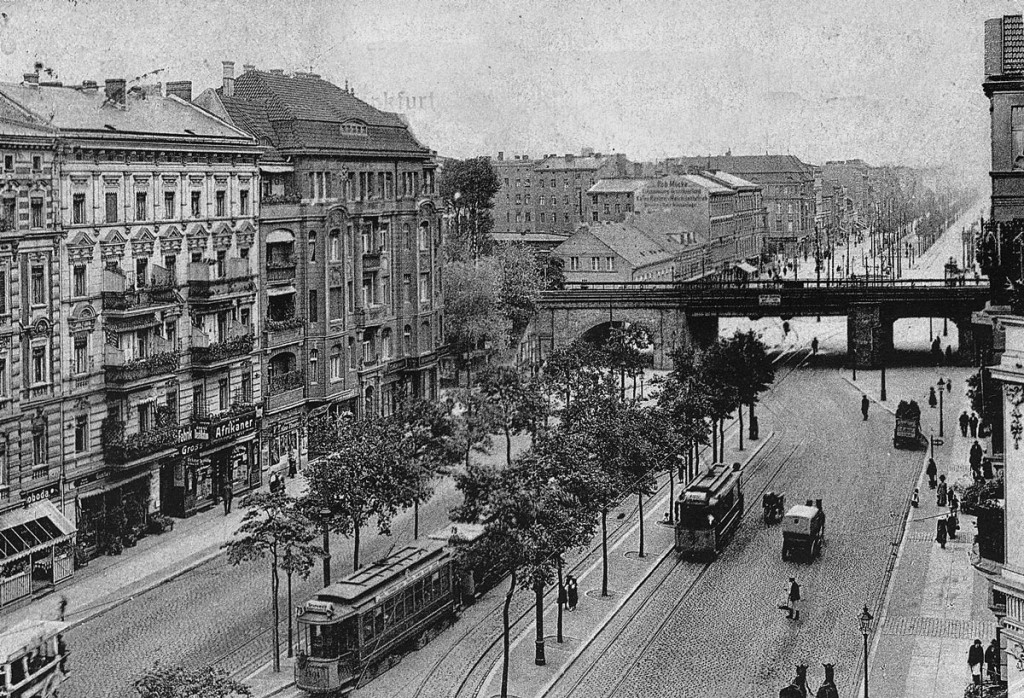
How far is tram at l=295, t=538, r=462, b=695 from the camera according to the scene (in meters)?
33.0

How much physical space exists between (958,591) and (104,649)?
25.4 metres

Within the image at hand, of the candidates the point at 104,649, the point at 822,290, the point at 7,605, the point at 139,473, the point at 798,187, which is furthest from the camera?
the point at 798,187

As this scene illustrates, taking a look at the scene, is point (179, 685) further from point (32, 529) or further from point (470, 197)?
point (470, 197)

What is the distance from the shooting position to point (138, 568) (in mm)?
44375

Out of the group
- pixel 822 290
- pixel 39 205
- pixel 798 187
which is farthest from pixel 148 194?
pixel 798 187

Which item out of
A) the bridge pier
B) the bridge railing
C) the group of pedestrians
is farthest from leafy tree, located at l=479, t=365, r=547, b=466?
the bridge pier

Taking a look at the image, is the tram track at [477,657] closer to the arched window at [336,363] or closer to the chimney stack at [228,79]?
the arched window at [336,363]

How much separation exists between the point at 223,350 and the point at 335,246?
10016 mm

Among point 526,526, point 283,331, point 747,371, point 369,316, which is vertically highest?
point 369,316

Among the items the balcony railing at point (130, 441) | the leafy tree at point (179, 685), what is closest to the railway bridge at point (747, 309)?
the balcony railing at point (130, 441)

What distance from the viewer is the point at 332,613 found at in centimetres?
3303

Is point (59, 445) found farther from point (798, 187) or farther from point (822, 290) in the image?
point (798, 187)

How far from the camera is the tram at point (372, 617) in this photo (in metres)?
33.0

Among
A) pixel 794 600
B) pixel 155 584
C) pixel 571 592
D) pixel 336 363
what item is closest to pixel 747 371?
pixel 336 363
